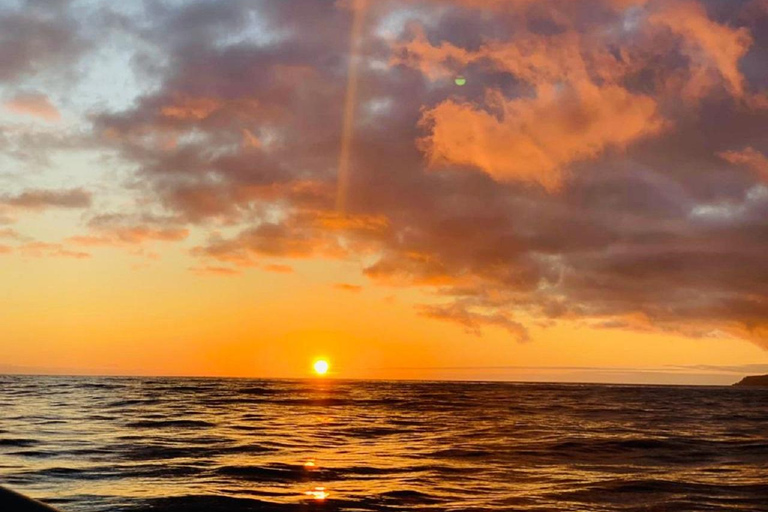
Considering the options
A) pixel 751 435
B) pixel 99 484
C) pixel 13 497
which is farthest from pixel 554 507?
pixel 751 435

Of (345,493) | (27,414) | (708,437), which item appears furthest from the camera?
(27,414)

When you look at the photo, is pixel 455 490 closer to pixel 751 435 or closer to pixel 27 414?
pixel 751 435

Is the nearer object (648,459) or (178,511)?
(178,511)

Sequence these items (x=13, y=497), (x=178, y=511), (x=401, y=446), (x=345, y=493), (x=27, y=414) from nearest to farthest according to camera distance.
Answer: (x=13, y=497) → (x=178, y=511) → (x=345, y=493) → (x=401, y=446) → (x=27, y=414)

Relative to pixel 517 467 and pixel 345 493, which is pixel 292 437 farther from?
pixel 345 493

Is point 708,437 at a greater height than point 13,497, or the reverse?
point 13,497

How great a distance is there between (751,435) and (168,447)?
1048 inches

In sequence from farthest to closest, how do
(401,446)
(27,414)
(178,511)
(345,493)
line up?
(27,414)
(401,446)
(345,493)
(178,511)

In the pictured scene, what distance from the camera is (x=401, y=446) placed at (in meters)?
26.8

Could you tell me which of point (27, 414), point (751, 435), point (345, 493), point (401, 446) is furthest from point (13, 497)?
point (27, 414)

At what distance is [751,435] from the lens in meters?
34.4

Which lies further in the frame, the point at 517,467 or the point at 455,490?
the point at 517,467

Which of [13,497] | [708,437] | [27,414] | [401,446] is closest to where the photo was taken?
[13,497]

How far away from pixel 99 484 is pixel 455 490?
8.45 meters
